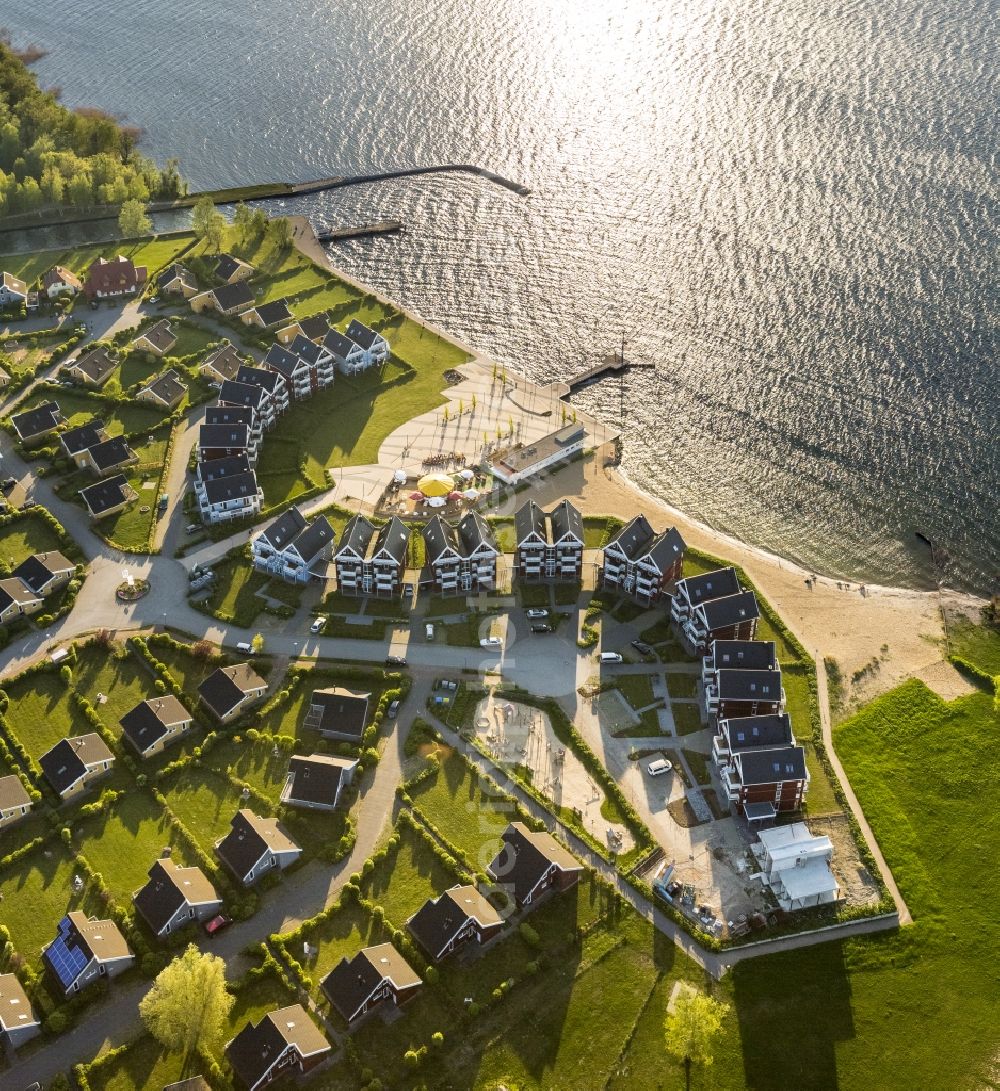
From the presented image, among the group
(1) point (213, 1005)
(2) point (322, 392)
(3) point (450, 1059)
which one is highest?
(2) point (322, 392)

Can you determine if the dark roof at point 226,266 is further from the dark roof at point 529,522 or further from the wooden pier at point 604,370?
the dark roof at point 529,522

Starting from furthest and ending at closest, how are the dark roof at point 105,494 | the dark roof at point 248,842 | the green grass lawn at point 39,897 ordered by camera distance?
the dark roof at point 105,494 < the dark roof at point 248,842 < the green grass lawn at point 39,897

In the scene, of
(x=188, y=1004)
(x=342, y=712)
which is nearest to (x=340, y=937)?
(x=188, y=1004)

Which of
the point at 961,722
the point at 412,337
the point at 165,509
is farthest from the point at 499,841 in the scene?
the point at 412,337

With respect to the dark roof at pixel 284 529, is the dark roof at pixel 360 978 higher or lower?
lower

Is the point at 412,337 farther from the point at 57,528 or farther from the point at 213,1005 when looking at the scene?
the point at 213,1005

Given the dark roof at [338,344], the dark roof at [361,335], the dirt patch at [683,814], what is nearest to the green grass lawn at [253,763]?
the dirt patch at [683,814]

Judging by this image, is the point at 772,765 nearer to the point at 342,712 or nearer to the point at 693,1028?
the point at 693,1028
